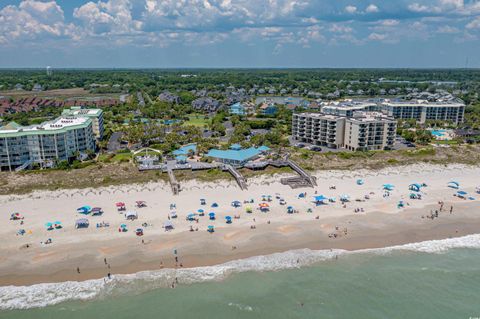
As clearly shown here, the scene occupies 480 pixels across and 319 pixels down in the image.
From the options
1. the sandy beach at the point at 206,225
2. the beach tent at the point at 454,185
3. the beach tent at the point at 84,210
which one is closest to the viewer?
the sandy beach at the point at 206,225

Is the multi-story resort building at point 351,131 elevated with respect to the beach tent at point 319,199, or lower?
elevated

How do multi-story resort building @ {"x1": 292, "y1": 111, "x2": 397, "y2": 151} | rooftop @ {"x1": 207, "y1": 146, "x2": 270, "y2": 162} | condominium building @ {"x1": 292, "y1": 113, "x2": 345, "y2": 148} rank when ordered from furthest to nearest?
condominium building @ {"x1": 292, "y1": 113, "x2": 345, "y2": 148} < multi-story resort building @ {"x1": 292, "y1": 111, "x2": 397, "y2": 151} < rooftop @ {"x1": 207, "y1": 146, "x2": 270, "y2": 162}

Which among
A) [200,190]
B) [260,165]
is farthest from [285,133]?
[200,190]

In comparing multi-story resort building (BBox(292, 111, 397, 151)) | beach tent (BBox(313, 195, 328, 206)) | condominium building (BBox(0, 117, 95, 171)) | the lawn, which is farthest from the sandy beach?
the lawn

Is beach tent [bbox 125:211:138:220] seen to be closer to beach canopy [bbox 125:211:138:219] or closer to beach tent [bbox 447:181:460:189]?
beach canopy [bbox 125:211:138:219]

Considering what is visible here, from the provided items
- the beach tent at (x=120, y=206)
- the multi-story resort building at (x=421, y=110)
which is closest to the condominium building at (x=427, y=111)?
the multi-story resort building at (x=421, y=110)

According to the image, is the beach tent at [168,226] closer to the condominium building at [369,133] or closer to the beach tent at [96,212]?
the beach tent at [96,212]
